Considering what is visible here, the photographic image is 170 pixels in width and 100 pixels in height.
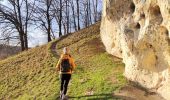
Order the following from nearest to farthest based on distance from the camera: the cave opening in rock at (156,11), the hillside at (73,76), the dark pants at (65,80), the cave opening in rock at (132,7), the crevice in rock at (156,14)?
the crevice in rock at (156,14) < the dark pants at (65,80) < the cave opening in rock at (156,11) < the hillside at (73,76) < the cave opening in rock at (132,7)

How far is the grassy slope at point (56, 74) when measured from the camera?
1666cm

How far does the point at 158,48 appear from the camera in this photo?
1535 cm

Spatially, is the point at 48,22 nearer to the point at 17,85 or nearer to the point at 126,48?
the point at 17,85

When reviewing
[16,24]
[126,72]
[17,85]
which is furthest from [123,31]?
[16,24]

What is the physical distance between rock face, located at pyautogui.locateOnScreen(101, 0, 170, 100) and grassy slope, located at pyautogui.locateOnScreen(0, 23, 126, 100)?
3.21 feet

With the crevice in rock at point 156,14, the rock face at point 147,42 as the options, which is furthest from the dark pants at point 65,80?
the crevice in rock at point 156,14

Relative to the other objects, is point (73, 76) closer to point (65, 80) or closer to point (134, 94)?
point (65, 80)

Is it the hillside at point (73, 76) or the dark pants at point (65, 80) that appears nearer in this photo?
the dark pants at point (65, 80)

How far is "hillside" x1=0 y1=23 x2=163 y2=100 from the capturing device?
640 inches

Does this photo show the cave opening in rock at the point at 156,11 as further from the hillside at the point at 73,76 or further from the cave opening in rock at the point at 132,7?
the hillside at the point at 73,76

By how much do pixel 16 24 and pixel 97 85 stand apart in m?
22.2

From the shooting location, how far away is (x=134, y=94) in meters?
15.6

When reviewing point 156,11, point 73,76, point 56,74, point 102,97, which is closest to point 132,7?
point 156,11

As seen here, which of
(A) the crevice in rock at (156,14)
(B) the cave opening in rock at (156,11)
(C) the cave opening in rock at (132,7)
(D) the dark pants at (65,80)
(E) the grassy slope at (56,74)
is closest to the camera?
(A) the crevice in rock at (156,14)
